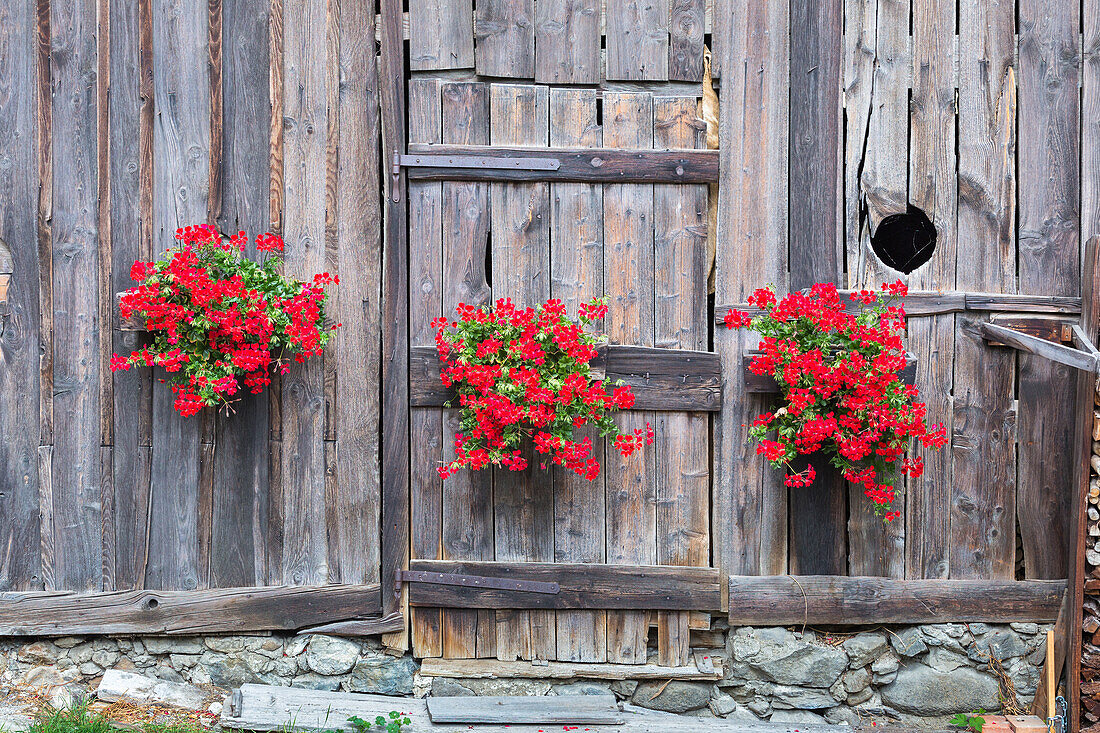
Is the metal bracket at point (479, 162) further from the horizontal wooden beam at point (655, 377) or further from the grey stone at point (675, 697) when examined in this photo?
the grey stone at point (675, 697)

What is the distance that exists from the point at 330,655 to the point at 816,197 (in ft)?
9.90

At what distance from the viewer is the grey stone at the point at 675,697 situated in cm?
349

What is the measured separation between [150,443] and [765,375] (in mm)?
2748

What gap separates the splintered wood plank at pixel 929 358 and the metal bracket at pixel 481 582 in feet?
4.58

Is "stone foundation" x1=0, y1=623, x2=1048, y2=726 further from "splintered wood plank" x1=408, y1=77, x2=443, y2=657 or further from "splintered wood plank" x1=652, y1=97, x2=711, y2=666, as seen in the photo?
"splintered wood plank" x1=652, y1=97, x2=711, y2=666

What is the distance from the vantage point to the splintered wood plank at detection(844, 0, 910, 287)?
3445 mm

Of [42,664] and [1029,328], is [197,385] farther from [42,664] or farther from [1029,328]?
[1029,328]

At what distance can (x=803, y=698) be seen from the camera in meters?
3.47

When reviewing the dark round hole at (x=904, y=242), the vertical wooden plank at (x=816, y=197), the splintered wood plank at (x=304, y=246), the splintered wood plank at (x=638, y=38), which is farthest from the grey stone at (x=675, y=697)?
the splintered wood plank at (x=638, y=38)

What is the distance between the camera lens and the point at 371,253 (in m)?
3.48

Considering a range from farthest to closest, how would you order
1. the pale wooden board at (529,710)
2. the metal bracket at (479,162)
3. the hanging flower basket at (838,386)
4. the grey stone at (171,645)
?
the grey stone at (171,645), the metal bracket at (479,162), the pale wooden board at (529,710), the hanging flower basket at (838,386)

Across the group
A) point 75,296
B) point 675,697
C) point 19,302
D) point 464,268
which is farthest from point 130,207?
point 675,697

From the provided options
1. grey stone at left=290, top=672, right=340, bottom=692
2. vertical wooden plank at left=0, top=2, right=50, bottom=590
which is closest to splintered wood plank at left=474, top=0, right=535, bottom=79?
vertical wooden plank at left=0, top=2, right=50, bottom=590

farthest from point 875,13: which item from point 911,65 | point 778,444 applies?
point 778,444
